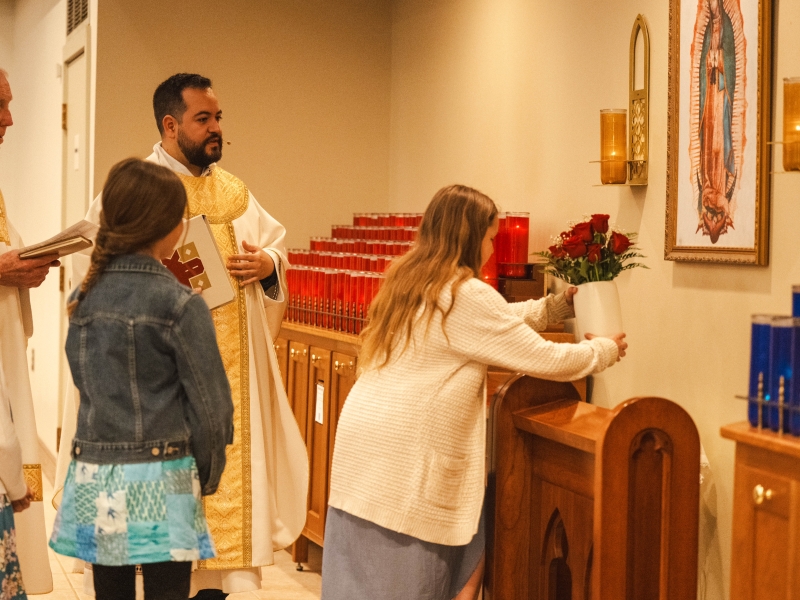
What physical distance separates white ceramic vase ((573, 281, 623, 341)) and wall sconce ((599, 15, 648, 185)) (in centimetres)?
101

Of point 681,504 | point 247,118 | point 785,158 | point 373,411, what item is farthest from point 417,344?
point 247,118

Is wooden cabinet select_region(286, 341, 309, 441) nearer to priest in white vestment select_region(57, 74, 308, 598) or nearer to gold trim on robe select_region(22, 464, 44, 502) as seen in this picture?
priest in white vestment select_region(57, 74, 308, 598)

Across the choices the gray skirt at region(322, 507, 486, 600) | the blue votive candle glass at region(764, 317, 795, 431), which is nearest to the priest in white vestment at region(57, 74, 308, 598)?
the gray skirt at region(322, 507, 486, 600)

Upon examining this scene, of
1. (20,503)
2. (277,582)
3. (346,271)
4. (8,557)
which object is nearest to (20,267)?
(20,503)

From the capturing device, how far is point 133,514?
196 cm

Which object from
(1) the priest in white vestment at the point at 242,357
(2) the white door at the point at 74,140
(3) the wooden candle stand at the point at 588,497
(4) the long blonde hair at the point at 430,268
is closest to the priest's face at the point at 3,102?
(1) the priest in white vestment at the point at 242,357

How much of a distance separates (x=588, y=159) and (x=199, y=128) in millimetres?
1573

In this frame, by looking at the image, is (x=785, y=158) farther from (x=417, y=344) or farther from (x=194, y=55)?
(x=194, y=55)

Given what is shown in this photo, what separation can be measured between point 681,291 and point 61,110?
14.1ft

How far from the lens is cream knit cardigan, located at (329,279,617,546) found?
7.91 feet

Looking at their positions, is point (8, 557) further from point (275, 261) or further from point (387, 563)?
point (275, 261)

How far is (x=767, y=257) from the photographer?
3008 millimetres

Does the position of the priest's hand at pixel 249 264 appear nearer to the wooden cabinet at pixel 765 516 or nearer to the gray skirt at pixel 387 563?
the gray skirt at pixel 387 563

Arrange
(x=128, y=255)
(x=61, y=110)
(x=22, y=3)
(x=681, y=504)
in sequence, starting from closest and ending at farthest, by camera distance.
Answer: (x=128, y=255)
(x=681, y=504)
(x=61, y=110)
(x=22, y=3)
